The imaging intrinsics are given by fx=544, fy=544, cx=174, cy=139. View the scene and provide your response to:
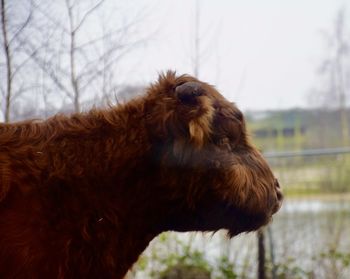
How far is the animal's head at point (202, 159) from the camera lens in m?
2.89

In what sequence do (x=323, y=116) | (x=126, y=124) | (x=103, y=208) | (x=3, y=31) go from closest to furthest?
(x=103, y=208), (x=126, y=124), (x=3, y=31), (x=323, y=116)

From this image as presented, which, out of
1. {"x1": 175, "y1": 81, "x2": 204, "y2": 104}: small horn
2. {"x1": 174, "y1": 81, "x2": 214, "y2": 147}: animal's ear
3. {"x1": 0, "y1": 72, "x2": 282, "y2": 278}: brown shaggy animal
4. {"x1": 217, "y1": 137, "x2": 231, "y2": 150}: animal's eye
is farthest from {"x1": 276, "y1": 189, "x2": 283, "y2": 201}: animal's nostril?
{"x1": 175, "y1": 81, "x2": 204, "y2": 104}: small horn

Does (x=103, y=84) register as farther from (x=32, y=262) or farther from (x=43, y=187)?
(x=32, y=262)

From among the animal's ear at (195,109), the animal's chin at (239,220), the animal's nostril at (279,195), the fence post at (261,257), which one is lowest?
the fence post at (261,257)

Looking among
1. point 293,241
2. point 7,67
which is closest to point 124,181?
point 7,67

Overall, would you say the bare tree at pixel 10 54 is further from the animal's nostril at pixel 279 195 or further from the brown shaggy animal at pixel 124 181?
the animal's nostril at pixel 279 195

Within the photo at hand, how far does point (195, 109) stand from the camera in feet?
9.52

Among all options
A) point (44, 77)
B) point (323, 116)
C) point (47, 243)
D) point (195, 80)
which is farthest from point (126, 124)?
point (323, 116)

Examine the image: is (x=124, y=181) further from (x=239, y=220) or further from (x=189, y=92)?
(x=239, y=220)

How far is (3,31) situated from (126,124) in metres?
1.43

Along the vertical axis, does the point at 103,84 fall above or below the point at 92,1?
below

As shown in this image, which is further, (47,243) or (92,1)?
(92,1)

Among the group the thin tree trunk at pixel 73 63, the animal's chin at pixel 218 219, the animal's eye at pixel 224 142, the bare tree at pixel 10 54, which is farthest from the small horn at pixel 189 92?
the bare tree at pixel 10 54

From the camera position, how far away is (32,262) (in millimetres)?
2537
